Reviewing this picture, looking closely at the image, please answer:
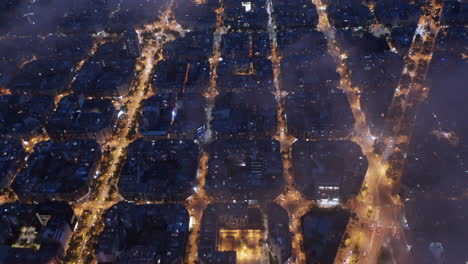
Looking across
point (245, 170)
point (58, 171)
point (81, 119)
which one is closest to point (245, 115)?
point (245, 170)

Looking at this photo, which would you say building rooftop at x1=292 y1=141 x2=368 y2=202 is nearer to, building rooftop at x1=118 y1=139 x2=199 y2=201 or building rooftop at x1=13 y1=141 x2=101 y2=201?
building rooftop at x1=118 y1=139 x2=199 y2=201

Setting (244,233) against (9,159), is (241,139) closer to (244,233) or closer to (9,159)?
(244,233)

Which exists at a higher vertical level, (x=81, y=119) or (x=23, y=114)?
(x=23, y=114)

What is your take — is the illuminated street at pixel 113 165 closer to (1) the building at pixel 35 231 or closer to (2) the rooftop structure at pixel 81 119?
(1) the building at pixel 35 231

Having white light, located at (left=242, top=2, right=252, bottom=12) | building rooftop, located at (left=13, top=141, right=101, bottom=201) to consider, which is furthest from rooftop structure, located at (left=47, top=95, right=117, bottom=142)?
white light, located at (left=242, top=2, right=252, bottom=12)

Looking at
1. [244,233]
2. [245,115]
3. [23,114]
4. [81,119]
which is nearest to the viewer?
[244,233]

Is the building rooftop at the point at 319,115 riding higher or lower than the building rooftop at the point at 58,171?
higher

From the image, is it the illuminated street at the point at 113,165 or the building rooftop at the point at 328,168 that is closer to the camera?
the illuminated street at the point at 113,165

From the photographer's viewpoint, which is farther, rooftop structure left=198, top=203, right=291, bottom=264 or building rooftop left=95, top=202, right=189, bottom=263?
rooftop structure left=198, top=203, right=291, bottom=264

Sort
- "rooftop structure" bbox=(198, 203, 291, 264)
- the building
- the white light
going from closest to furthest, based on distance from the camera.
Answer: "rooftop structure" bbox=(198, 203, 291, 264)
the building
the white light

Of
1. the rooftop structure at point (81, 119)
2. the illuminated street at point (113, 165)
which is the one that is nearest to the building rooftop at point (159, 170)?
the illuminated street at point (113, 165)

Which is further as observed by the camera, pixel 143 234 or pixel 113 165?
pixel 113 165

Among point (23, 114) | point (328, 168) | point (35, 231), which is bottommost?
point (35, 231)

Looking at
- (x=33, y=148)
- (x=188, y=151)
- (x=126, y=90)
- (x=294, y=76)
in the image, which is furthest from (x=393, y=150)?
(x=33, y=148)
